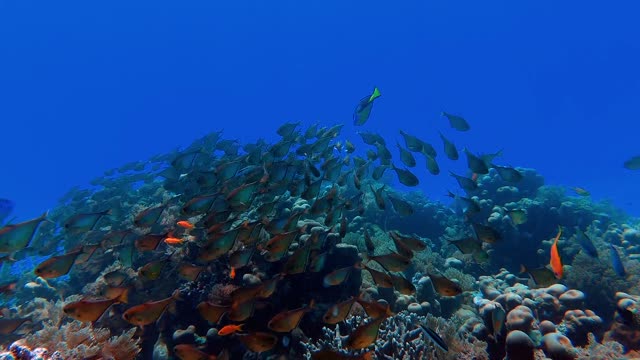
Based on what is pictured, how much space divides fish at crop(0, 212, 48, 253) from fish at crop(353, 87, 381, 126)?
5.48m

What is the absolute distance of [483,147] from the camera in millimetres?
113000

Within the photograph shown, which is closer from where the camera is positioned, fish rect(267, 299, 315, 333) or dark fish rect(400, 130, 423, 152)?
fish rect(267, 299, 315, 333)

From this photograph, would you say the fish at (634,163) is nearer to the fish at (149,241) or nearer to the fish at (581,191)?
the fish at (581,191)

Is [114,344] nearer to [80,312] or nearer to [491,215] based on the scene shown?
[80,312]

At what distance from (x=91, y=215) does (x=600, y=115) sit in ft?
454

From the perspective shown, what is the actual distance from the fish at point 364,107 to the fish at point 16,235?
548 cm

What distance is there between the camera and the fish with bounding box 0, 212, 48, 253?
4.68 meters

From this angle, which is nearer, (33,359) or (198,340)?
(33,359)

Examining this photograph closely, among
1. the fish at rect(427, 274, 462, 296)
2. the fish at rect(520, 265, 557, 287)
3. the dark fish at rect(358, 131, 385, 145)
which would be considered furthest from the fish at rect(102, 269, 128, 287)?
the fish at rect(520, 265, 557, 287)

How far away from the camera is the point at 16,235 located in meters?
4.74

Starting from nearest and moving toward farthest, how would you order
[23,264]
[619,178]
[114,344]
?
[114,344] < [23,264] < [619,178]

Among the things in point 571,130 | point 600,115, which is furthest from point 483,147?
point 600,115

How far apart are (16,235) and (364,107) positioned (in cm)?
594

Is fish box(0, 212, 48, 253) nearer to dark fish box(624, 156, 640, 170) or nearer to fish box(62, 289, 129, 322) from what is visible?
fish box(62, 289, 129, 322)
